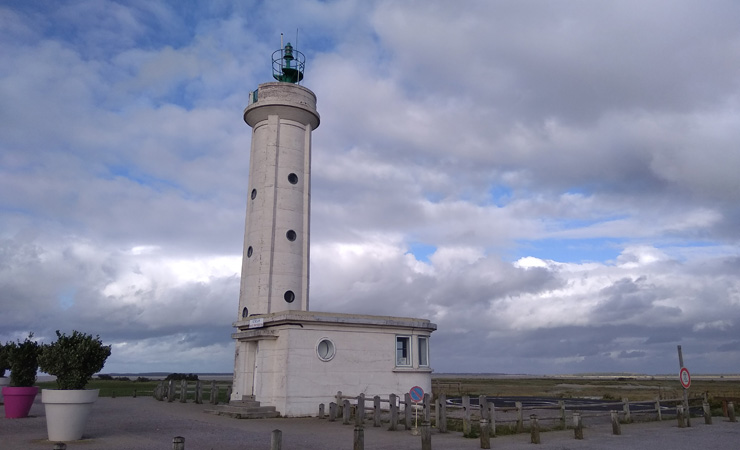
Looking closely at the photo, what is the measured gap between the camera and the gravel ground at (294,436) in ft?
48.3

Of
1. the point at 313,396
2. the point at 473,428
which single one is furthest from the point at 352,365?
the point at 473,428

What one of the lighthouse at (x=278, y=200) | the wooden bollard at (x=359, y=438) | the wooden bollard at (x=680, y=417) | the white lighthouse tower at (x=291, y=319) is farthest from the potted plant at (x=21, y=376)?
the wooden bollard at (x=680, y=417)

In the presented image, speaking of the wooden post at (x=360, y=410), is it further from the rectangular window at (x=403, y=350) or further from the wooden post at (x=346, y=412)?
the rectangular window at (x=403, y=350)

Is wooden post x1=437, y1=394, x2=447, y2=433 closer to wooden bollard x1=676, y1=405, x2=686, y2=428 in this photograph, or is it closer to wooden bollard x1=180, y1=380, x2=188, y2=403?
wooden bollard x1=676, y1=405, x2=686, y2=428

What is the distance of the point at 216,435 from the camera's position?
657 inches

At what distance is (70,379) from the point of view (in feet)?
50.6

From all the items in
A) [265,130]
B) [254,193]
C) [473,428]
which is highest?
[265,130]

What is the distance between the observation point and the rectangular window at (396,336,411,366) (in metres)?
26.1

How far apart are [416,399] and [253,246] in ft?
48.0

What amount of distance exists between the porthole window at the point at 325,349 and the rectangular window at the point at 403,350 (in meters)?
3.58

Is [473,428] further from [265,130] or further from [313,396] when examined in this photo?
[265,130]

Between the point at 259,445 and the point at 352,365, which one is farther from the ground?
the point at 352,365

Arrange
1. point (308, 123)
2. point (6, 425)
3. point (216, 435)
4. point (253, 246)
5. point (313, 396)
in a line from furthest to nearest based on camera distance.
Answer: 1. point (308, 123)
2. point (253, 246)
3. point (313, 396)
4. point (6, 425)
5. point (216, 435)

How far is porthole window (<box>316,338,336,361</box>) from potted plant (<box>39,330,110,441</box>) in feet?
31.4
